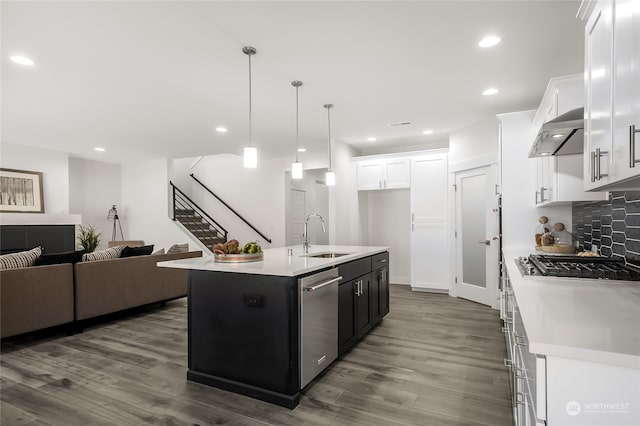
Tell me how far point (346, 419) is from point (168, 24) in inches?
118

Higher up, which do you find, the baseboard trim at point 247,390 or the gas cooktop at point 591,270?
the gas cooktop at point 591,270

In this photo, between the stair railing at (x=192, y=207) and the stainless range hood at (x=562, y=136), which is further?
the stair railing at (x=192, y=207)

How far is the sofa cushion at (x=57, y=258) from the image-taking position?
12.3 ft

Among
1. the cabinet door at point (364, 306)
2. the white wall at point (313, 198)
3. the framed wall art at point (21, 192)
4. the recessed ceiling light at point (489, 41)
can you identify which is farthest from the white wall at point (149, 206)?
the recessed ceiling light at point (489, 41)

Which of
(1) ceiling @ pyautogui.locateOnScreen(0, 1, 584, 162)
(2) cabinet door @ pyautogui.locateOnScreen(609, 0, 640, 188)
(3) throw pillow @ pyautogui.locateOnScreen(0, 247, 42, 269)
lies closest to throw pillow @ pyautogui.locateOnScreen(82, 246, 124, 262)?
(3) throw pillow @ pyautogui.locateOnScreen(0, 247, 42, 269)

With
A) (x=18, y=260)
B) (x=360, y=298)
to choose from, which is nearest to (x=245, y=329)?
(x=360, y=298)

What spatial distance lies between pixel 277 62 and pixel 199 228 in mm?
6542

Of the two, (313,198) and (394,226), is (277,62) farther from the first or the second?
(313,198)

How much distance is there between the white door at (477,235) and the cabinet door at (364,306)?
2.08 meters

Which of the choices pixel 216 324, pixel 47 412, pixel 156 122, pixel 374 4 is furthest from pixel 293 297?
pixel 156 122

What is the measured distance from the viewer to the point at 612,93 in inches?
49.8

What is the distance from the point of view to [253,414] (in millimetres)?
2199

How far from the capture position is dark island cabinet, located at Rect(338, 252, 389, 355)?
305 centimetres

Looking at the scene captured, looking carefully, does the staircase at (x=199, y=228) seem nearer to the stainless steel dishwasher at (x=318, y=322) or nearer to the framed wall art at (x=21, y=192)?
the framed wall art at (x=21, y=192)
